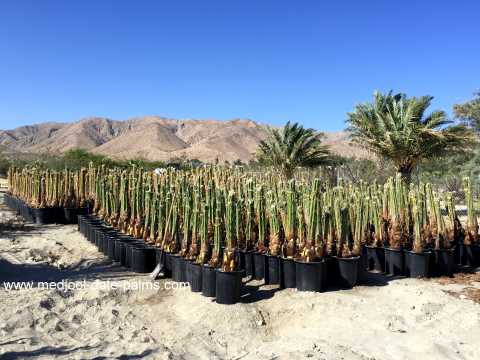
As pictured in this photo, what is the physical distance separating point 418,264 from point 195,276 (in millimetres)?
2875

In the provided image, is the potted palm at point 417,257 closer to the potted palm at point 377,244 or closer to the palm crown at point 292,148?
the potted palm at point 377,244

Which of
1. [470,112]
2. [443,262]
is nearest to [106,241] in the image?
[443,262]

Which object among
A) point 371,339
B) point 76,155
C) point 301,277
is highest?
point 76,155

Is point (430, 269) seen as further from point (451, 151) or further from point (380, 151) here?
point (451, 151)

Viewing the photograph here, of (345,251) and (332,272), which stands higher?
(345,251)

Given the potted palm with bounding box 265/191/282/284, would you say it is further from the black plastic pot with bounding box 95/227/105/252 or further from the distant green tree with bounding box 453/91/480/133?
the distant green tree with bounding box 453/91/480/133

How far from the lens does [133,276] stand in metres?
5.64

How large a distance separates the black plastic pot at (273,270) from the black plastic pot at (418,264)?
184 cm

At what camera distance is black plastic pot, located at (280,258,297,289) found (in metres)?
4.76

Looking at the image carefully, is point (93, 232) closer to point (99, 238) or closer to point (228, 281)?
point (99, 238)

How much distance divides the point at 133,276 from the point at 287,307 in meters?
2.36

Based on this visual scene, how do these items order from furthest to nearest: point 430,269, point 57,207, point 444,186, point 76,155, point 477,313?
point 76,155, point 444,186, point 57,207, point 430,269, point 477,313

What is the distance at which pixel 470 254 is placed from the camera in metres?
6.04

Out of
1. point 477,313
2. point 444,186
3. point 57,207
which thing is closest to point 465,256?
point 477,313
